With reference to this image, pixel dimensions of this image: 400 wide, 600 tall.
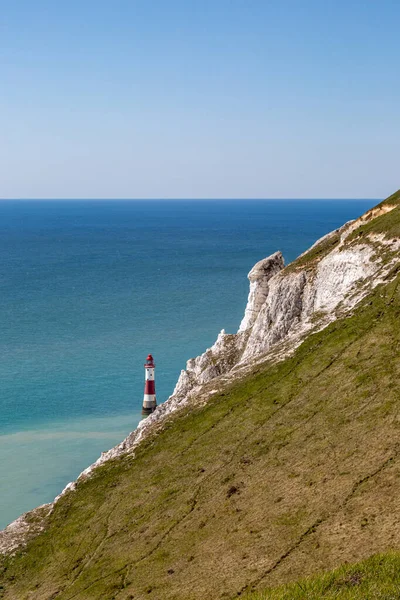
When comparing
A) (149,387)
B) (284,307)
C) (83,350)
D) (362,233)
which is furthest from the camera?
(83,350)

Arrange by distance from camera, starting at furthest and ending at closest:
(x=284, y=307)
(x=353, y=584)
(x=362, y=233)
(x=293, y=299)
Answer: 1. (x=293, y=299)
2. (x=284, y=307)
3. (x=362, y=233)
4. (x=353, y=584)

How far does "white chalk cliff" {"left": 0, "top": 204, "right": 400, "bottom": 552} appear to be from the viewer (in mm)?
40594

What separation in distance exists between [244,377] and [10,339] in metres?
64.5

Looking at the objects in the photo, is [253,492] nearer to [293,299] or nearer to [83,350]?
[293,299]

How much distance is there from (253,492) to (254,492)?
62 millimetres

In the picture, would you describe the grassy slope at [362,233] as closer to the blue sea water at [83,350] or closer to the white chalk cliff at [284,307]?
the white chalk cliff at [284,307]

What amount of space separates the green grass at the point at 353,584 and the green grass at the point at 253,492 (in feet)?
0.69

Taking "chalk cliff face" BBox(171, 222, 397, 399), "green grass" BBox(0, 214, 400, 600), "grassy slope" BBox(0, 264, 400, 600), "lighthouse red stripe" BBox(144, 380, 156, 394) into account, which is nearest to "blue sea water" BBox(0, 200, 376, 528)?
"lighthouse red stripe" BBox(144, 380, 156, 394)

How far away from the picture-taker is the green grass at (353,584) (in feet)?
56.5

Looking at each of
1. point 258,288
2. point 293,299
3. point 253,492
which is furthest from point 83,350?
point 253,492

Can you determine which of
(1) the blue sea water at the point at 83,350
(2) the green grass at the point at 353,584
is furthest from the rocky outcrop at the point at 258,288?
(2) the green grass at the point at 353,584

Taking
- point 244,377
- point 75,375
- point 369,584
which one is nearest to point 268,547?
point 369,584

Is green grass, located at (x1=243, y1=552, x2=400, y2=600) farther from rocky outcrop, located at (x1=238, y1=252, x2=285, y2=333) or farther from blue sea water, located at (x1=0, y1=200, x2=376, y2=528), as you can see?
rocky outcrop, located at (x1=238, y1=252, x2=285, y2=333)

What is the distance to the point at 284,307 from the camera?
4897 cm
